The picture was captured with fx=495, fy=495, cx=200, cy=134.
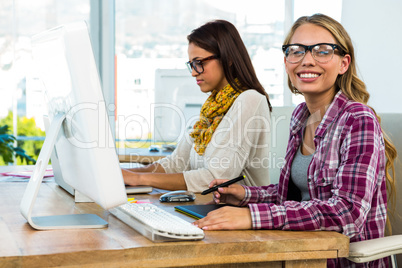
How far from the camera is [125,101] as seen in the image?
16.9 ft

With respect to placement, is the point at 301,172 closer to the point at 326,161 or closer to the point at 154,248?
the point at 326,161

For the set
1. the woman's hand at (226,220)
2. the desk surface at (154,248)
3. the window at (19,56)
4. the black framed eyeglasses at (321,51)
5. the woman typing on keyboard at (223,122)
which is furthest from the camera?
the window at (19,56)

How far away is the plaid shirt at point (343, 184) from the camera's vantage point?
1.22 meters

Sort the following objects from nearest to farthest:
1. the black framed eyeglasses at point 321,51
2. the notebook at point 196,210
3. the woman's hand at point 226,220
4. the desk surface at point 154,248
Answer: the desk surface at point 154,248 → the woman's hand at point 226,220 → the notebook at point 196,210 → the black framed eyeglasses at point 321,51

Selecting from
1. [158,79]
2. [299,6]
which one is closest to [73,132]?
[158,79]

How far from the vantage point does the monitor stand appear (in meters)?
1.21

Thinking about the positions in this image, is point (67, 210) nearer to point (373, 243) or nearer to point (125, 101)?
point (373, 243)

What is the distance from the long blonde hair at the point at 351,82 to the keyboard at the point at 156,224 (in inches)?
27.8

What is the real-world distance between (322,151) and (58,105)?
2.48 feet

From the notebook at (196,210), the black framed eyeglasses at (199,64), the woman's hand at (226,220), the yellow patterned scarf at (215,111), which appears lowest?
the notebook at (196,210)

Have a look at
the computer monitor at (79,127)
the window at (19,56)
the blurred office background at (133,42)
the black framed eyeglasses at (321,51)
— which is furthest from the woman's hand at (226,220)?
the window at (19,56)

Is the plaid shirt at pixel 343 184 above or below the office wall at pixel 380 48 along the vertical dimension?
below

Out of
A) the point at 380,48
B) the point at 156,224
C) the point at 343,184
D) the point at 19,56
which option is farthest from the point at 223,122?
the point at 19,56

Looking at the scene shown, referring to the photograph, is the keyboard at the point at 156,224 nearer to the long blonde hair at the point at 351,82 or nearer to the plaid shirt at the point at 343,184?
the plaid shirt at the point at 343,184
